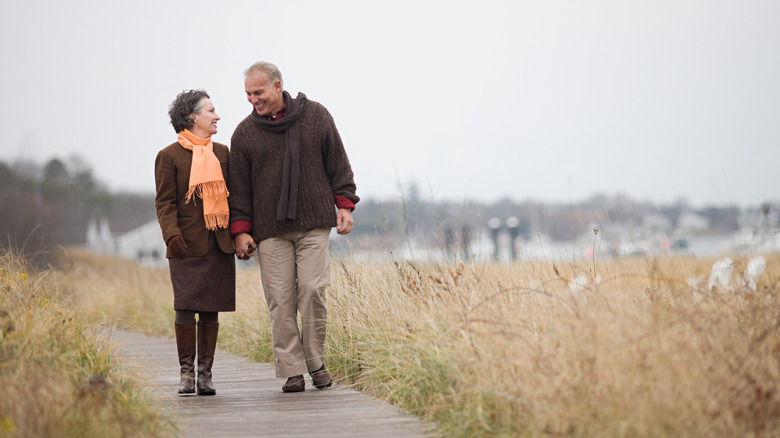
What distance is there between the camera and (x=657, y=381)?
3.28 metres

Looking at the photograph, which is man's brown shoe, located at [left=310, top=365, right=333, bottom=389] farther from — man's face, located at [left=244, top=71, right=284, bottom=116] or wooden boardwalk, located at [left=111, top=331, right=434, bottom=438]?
man's face, located at [left=244, top=71, right=284, bottom=116]

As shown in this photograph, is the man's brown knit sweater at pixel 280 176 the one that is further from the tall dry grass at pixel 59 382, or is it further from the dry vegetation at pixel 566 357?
the tall dry grass at pixel 59 382

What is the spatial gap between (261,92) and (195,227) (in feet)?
3.07

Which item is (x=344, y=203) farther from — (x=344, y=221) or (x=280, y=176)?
(x=280, y=176)

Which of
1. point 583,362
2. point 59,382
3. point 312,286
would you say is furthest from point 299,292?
point 583,362

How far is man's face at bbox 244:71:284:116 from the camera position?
547 centimetres

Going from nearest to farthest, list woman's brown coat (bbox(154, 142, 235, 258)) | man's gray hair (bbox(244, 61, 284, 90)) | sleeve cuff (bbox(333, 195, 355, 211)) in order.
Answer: woman's brown coat (bbox(154, 142, 235, 258)) → man's gray hair (bbox(244, 61, 284, 90)) → sleeve cuff (bbox(333, 195, 355, 211))

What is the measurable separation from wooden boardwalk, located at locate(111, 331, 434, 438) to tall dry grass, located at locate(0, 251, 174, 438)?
0.69 ft

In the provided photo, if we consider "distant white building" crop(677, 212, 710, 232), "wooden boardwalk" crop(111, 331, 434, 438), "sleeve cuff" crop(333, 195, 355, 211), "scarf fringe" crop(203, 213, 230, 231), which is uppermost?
"sleeve cuff" crop(333, 195, 355, 211)

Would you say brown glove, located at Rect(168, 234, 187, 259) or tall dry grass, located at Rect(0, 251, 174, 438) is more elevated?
brown glove, located at Rect(168, 234, 187, 259)

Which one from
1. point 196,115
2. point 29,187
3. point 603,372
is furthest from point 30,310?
point 29,187

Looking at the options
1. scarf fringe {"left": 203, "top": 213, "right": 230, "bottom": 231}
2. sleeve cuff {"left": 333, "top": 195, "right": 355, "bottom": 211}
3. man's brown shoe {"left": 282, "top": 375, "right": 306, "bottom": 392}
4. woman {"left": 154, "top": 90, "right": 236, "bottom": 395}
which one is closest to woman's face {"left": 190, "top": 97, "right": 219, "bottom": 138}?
woman {"left": 154, "top": 90, "right": 236, "bottom": 395}

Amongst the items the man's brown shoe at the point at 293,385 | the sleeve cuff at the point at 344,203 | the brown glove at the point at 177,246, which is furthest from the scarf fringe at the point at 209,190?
the man's brown shoe at the point at 293,385

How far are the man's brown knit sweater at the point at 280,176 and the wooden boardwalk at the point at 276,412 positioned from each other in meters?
1.03
